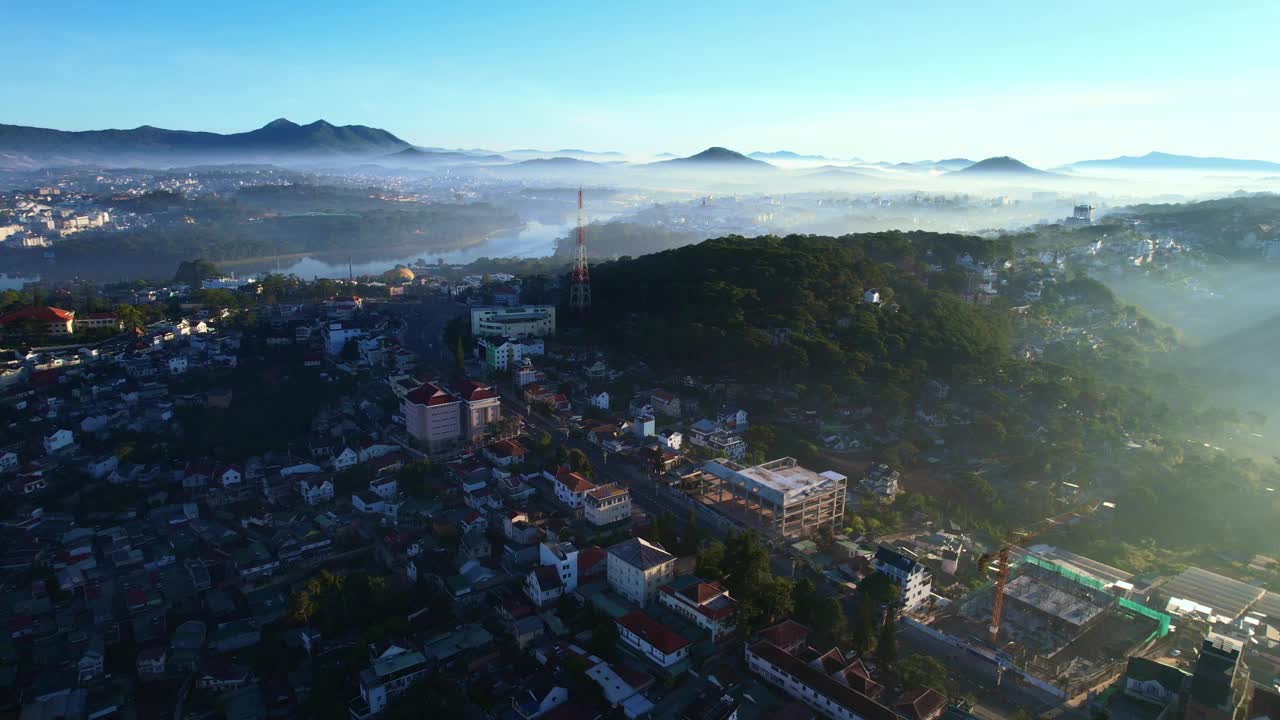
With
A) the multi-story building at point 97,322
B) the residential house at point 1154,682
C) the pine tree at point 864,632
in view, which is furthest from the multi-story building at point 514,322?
the residential house at point 1154,682

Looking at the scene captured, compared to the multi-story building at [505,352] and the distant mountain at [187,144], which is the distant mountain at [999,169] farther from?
the distant mountain at [187,144]

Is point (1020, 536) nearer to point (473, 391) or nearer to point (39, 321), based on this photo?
point (473, 391)

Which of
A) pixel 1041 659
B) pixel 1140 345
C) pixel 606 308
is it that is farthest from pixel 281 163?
pixel 1041 659

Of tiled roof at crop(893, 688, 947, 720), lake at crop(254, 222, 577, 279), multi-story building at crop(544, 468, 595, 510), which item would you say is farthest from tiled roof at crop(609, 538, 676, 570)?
lake at crop(254, 222, 577, 279)

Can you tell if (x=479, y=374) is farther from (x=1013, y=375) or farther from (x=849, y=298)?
(x=1013, y=375)

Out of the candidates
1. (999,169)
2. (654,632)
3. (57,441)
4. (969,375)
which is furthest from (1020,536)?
(999,169)

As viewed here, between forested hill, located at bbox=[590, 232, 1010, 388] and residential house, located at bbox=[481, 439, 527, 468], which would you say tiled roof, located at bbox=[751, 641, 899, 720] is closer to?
residential house, located at bbox=[481, 439, 527, 468]
